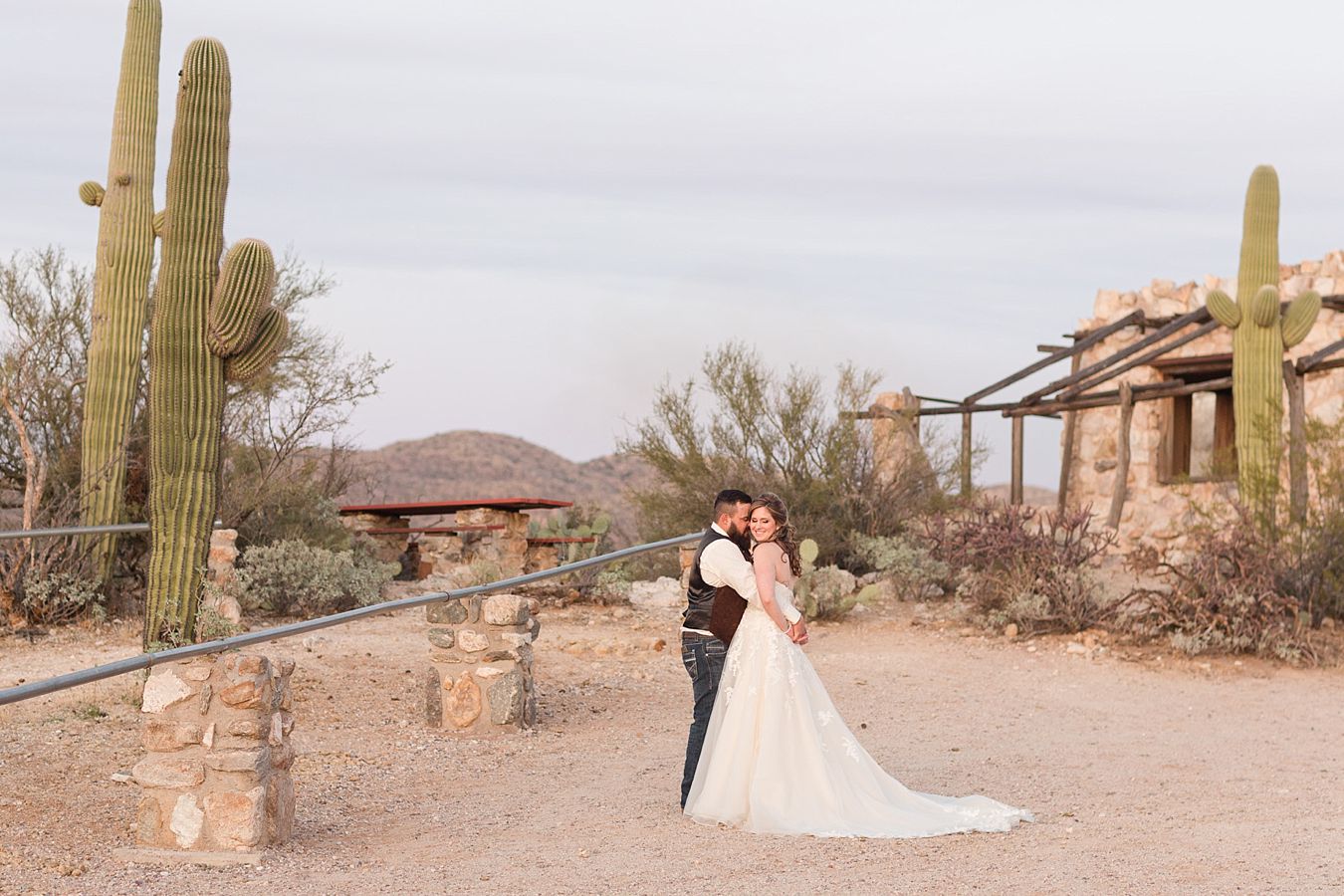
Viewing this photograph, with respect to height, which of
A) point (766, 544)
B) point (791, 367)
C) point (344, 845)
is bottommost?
point (344, 845)

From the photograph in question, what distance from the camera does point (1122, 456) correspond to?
15727mm

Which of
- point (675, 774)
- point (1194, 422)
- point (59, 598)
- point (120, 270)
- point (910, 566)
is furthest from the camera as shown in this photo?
point (1194, 422)

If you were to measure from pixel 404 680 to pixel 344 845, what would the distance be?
383 cm

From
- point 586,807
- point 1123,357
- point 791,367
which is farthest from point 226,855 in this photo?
point 1123,357

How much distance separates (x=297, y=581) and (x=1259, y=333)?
9.25m

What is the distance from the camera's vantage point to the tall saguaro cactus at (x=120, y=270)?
11547mm

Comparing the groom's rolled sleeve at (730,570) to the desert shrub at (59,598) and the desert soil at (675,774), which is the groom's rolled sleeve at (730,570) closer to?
the desert soil at (675,774)

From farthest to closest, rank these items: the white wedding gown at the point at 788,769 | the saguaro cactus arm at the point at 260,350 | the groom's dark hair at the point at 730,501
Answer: the saguaro cactus arm at the point at 260,350 < the groom's dark hair at the point at 730,501 < the white wedding gown at the point at 788,769

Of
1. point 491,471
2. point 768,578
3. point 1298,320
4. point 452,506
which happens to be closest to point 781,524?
point 768,578

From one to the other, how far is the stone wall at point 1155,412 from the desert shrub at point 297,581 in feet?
28.5

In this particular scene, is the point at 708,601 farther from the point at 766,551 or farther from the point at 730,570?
the point at 766,551

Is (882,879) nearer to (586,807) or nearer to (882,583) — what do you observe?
(586,807)

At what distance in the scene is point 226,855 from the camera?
16.9 ft

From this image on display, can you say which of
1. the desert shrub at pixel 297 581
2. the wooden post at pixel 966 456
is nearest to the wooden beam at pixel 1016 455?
the wooden post at pixel 966 456
